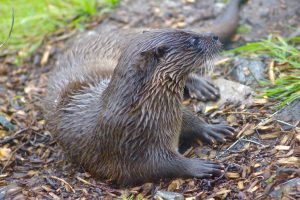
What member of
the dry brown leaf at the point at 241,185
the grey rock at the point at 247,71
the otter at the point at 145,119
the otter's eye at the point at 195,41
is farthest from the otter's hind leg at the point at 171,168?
the grey rock at the point at 247,71

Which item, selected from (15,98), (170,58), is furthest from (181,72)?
(15,98)

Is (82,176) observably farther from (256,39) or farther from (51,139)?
(256,39)

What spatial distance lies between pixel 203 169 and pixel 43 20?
2.82 meters

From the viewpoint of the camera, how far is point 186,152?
3.60 meters

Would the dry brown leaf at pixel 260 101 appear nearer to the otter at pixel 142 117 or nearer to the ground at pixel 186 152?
the ground at pixel 186 152

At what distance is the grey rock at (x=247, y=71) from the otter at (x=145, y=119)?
1.77 feet

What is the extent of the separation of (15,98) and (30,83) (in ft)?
1.04

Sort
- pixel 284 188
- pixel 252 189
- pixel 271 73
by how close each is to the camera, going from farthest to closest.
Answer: pixel 271 73, pixel 252 189, pixel 284 188

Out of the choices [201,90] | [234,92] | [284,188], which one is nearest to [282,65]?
[234,92]

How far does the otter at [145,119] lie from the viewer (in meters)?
3.22

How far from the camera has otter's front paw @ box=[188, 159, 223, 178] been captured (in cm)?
319

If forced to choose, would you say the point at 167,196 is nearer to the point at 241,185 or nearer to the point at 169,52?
the point at 241,185

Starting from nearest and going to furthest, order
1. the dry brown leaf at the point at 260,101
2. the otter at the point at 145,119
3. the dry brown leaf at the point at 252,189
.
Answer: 1. the dry brown leaf at the point at 252,189
2. the otter at the point at 145,119
3. the dry brown leaf at the point at 260,101

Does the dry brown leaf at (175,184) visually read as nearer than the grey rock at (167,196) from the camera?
No
